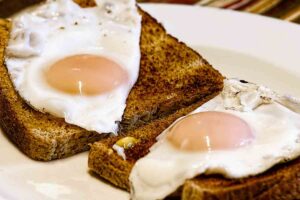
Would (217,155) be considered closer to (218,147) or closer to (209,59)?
(218,147)

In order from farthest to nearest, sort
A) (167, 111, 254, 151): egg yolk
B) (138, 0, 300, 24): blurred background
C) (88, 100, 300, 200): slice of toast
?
(138, 0, 300, 24): blurred background → (167, 111, 254, 151): egg yolk → (88, 100, 300, 200): slice of toast

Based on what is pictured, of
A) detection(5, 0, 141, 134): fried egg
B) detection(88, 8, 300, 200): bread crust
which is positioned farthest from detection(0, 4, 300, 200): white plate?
detection(5, 0, 141, 134): fried egg

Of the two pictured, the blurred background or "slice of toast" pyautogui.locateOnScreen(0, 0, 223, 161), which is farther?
the blurred background

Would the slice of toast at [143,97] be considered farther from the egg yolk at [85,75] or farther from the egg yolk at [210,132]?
the egg yolk at [210,132]

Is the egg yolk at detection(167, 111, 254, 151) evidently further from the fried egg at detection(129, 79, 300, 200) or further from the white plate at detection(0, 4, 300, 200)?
the white plate at detection(0, 4, 300, 200)

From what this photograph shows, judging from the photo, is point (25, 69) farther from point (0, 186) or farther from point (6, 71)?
point (0, 186)

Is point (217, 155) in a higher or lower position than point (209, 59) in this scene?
higher

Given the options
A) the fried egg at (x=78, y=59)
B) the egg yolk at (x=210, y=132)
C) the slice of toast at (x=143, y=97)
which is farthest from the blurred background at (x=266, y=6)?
the egg yolk at (x=210, y=132)

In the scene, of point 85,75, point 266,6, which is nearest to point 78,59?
point 85,75

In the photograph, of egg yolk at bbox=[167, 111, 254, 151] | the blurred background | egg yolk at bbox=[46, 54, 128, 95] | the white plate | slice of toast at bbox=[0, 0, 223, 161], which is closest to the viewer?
egg yolk at bbox=[167, 111, 254, 151]
